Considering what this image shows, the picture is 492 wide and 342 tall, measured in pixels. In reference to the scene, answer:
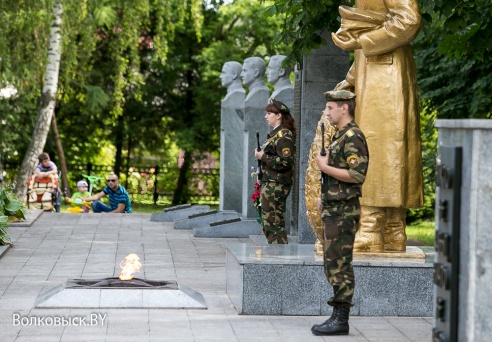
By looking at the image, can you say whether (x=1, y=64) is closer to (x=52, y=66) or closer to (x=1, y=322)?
(x=52, y=66)

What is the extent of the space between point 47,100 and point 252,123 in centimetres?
1053

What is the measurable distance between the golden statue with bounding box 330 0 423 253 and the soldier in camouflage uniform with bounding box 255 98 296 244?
229 cm

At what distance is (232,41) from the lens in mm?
37625

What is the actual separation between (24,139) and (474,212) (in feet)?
98.5

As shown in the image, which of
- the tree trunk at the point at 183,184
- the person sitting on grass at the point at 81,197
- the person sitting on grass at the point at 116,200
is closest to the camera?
the person sitting on grass at the point at 116,200

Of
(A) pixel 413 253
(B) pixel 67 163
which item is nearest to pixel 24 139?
(B) pixel 67 163

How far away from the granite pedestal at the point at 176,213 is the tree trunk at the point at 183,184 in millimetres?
15942

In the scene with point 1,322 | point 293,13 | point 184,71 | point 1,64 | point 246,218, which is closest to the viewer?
point 1,322

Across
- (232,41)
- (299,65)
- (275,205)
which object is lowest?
(275,205)

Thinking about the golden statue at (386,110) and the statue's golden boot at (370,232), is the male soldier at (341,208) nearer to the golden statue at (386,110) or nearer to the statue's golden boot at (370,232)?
the golden statue at (386,110)

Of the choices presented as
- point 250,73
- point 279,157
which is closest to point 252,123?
point 250,73

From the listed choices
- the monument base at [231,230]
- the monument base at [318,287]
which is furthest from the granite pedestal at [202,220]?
the monument base at [318,287]

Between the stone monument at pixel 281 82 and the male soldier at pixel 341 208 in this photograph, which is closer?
the male soldier at pixel 341 208

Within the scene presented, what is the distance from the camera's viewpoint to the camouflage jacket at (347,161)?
935 centimetres
